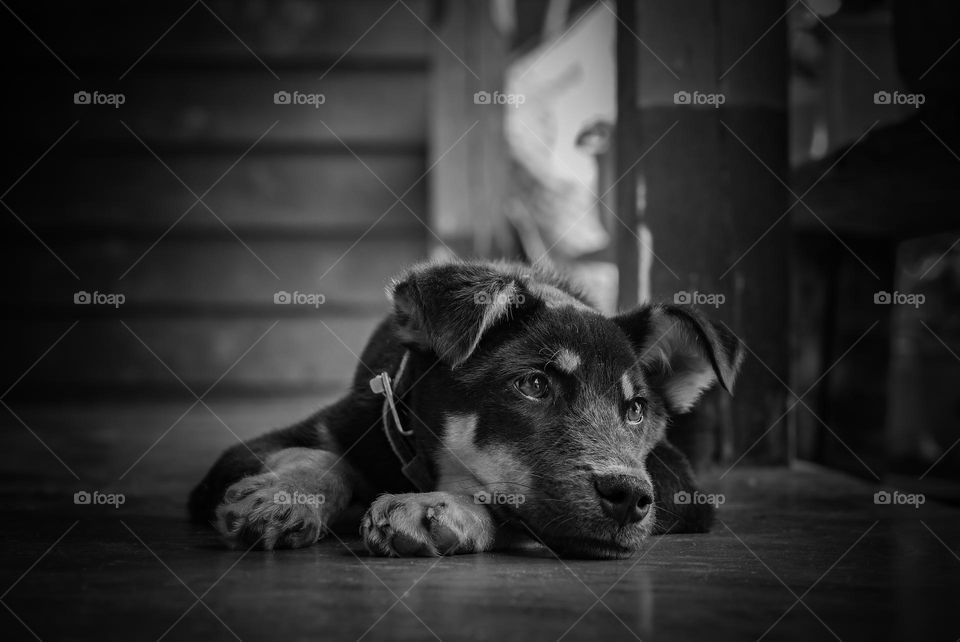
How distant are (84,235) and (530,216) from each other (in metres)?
4.82

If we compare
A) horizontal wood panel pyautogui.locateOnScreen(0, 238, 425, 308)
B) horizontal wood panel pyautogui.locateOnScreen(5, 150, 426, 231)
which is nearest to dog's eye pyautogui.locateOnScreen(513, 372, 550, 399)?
horizontal wood panel pyautogui.locateOnScreen(0, 238, 425, 308)

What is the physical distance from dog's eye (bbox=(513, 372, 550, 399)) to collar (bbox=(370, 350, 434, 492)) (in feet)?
1.30

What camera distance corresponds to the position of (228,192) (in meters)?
9.16

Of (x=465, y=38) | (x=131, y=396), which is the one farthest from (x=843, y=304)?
(x=131, y=396)

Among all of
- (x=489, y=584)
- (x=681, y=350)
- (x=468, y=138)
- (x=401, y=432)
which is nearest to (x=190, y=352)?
(x=468, y=138)

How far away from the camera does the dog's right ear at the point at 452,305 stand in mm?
2678

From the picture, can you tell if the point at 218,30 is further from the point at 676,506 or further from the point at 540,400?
the point at 676,506

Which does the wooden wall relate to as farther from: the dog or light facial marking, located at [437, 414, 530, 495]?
light facial marking, located at [437, 414, 530, 495]

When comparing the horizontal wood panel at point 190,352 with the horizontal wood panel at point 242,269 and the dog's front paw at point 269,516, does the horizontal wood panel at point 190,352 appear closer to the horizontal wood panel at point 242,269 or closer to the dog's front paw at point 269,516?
the horizontal wood panel at point 242,269

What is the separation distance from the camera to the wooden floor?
1.79 metres

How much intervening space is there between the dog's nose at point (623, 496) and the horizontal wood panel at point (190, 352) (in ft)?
21.5

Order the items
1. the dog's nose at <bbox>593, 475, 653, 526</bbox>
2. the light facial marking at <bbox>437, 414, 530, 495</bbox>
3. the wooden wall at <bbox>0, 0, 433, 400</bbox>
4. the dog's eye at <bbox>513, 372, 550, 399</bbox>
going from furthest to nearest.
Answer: the wooden wall at <bbox>0, 0, 433, 400</bbox>, the dog's eye at <bbox>513, 372, 550, 399</bbox>, the light facial marking at <bbox>437, 414, 530, 495</bbox>, the dog's nose at <bbox>593, 475, 653, 526</bbox>

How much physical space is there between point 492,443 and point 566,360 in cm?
34

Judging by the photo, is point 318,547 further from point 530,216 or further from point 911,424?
point 530,216
